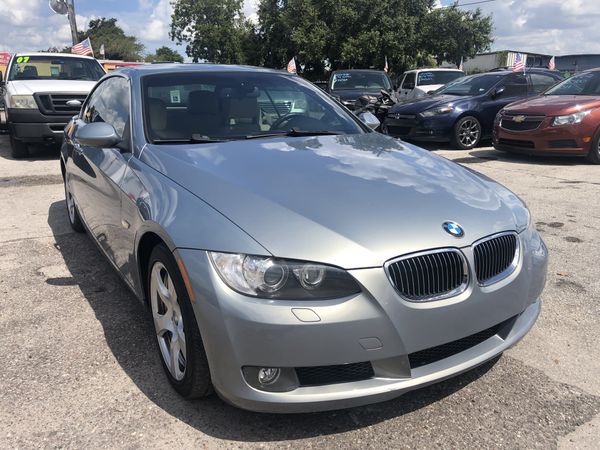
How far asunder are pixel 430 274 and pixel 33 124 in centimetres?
882

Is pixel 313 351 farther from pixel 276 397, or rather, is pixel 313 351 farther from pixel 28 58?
pixel 28 58

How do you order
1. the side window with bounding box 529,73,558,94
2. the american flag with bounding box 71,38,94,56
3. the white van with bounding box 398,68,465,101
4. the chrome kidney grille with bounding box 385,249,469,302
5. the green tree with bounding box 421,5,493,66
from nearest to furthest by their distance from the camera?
the chrome kidney grille with bounding box 385,249,469,302
the side window with bounding box 529,73,558,94
the white van with bounding box 398,68,465,101
the american flag with bounding box 71,38,94,56
the green tree with bounding box 421,5,493,66

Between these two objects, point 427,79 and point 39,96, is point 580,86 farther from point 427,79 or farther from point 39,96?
point 39,96

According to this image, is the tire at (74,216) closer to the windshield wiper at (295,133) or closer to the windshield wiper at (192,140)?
the windshield wiper at (192,140)

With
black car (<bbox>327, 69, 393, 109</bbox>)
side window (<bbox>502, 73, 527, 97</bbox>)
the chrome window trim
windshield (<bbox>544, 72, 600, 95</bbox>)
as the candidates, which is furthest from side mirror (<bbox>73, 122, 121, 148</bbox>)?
black car (<bbox>327, 69, 393, 109</bbox>)

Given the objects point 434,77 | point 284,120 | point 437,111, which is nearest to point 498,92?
point 437,111

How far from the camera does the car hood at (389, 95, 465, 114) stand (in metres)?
10.1

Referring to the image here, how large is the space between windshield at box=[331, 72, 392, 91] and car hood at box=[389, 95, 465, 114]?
383 cm

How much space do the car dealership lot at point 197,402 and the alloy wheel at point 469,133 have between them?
6305 mm

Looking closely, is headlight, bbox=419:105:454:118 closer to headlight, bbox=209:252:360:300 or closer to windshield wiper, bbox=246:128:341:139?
windshield wiper, bbox=246:128:341:139

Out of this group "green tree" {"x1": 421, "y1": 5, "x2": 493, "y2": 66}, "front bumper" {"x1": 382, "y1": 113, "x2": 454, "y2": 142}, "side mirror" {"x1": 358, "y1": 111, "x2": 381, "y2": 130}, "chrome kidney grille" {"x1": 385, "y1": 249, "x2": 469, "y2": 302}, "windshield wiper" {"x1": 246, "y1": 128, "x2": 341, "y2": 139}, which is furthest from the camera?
"green tree" {"x1": 421, "y1": 5, "x2": 493, "y2": 66}

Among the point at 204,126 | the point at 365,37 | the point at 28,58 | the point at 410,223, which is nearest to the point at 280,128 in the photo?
the point at 204,126

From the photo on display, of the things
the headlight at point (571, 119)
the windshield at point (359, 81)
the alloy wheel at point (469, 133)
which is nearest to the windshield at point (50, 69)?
the windshield at point (359, 81)

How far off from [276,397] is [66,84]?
9263 millimetres
